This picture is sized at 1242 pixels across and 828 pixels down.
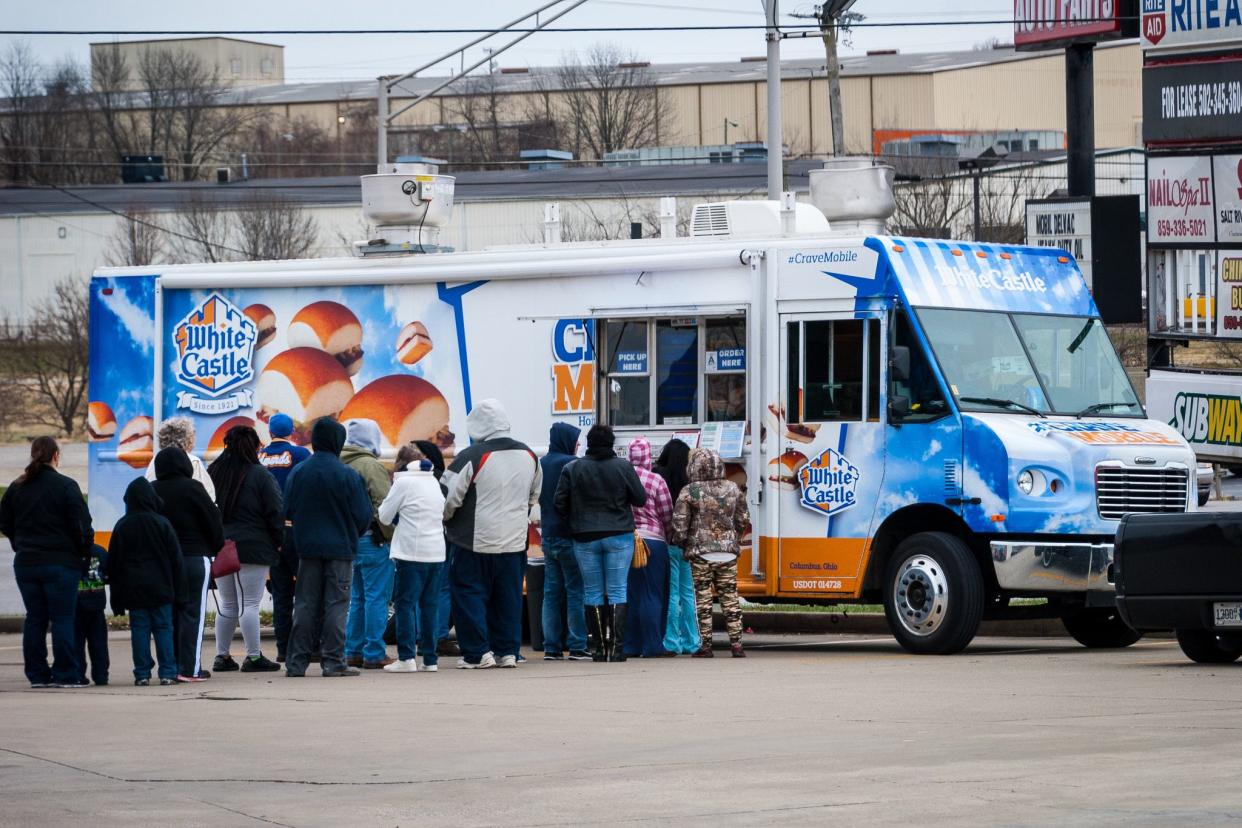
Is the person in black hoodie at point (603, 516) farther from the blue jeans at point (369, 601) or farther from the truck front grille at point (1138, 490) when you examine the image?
the truck front grille at point (1138, 490)

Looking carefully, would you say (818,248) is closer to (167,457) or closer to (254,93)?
(167,457)

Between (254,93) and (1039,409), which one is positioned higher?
(254,93)

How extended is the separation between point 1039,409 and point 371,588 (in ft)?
17.1

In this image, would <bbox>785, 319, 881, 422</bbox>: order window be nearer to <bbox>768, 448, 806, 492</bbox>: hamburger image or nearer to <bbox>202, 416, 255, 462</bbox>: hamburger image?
<bbox>768, 448, 806, 492</bbox>: hamburger image

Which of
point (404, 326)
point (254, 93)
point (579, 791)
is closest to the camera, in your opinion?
point (579, 791)

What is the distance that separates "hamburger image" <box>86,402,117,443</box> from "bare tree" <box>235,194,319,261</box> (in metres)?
44.8

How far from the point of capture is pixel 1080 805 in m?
7.50

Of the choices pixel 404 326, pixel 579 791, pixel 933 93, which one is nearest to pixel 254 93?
pixel 933 93

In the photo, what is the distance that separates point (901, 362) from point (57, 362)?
159ft

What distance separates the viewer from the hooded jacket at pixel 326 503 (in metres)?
13.6

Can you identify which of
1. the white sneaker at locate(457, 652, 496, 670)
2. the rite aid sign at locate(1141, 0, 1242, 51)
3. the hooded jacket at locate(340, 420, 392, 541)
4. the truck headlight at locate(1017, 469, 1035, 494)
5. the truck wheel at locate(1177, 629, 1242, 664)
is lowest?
the white sneaker at locate(457, 652, 496, 670)

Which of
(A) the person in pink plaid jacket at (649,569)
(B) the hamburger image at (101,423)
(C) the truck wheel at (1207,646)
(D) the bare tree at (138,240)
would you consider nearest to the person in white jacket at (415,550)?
(A) the person in pink plaid jacket at (649,569)

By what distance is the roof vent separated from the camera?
647 inches

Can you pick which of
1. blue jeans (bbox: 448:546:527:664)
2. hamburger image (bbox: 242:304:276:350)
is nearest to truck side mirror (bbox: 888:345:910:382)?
blue jeans (bbox: 448:546:527:664)
